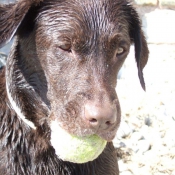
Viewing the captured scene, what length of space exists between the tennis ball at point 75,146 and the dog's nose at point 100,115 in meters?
0.17

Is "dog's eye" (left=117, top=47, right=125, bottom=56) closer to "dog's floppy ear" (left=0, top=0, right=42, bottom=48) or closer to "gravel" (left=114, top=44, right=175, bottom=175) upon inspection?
"dog's floppy ear" (left=0, top=0, right=42, bottom=48)

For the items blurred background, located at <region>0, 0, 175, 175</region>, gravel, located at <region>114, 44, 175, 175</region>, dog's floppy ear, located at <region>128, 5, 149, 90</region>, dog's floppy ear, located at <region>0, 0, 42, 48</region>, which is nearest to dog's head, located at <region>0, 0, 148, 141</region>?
dog's floppy ear, located at <region>0, 0, 42, 48</region>

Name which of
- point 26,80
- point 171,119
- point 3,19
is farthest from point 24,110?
point 171,119

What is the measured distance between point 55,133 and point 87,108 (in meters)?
0.36

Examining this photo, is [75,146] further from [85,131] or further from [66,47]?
[66,47]

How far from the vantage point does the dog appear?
2.58m

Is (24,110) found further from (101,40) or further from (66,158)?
(101,40)

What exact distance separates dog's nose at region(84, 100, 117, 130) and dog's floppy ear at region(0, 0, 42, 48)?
582mm

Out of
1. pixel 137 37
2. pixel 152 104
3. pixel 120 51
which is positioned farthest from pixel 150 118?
pixel 120 51

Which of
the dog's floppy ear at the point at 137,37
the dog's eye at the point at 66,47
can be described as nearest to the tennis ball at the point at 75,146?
the dog's eye at the point at 66,47

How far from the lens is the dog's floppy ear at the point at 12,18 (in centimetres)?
269

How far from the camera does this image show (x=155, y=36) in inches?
225

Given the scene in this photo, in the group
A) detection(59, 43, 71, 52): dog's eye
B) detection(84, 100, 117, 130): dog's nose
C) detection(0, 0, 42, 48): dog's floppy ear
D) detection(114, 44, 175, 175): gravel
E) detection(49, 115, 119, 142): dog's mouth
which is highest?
detection(0, 0, 42, 48): dog's floppy ear

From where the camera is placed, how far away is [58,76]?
2.71 m
